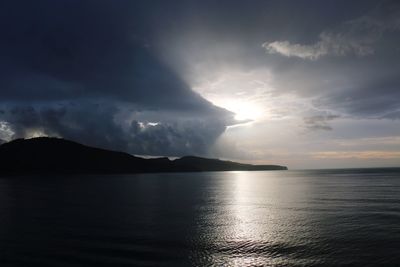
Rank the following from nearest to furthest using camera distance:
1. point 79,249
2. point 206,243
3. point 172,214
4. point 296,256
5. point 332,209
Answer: point 296,256 → point 79,249 → point 206,243 → point 172,214 → point 332,209

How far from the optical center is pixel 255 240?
55.0 metres

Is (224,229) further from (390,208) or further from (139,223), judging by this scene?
(390,208)

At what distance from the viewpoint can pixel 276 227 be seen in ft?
216

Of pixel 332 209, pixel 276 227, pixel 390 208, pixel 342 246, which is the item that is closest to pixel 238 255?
pixel 342 246

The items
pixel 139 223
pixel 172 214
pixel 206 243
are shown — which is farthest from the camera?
pixel 172 214

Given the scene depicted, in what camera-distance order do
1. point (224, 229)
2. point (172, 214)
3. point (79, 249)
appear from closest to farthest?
point (79, 249)
point (224, 229)
point (172, 214)

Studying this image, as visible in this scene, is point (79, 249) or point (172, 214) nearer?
point (79, 249)

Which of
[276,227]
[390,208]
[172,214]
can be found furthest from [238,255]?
[390,208]

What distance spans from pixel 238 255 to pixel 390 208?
62475 millimetres

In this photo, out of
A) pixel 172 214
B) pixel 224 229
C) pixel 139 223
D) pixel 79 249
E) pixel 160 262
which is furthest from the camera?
pixel 172 214

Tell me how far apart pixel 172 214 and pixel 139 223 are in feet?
48.7

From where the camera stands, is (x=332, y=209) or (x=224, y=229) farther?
(x=332, y=209)

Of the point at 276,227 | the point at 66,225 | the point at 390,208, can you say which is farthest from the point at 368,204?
the point at 66,225

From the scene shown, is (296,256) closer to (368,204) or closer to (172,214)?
(172,214)
